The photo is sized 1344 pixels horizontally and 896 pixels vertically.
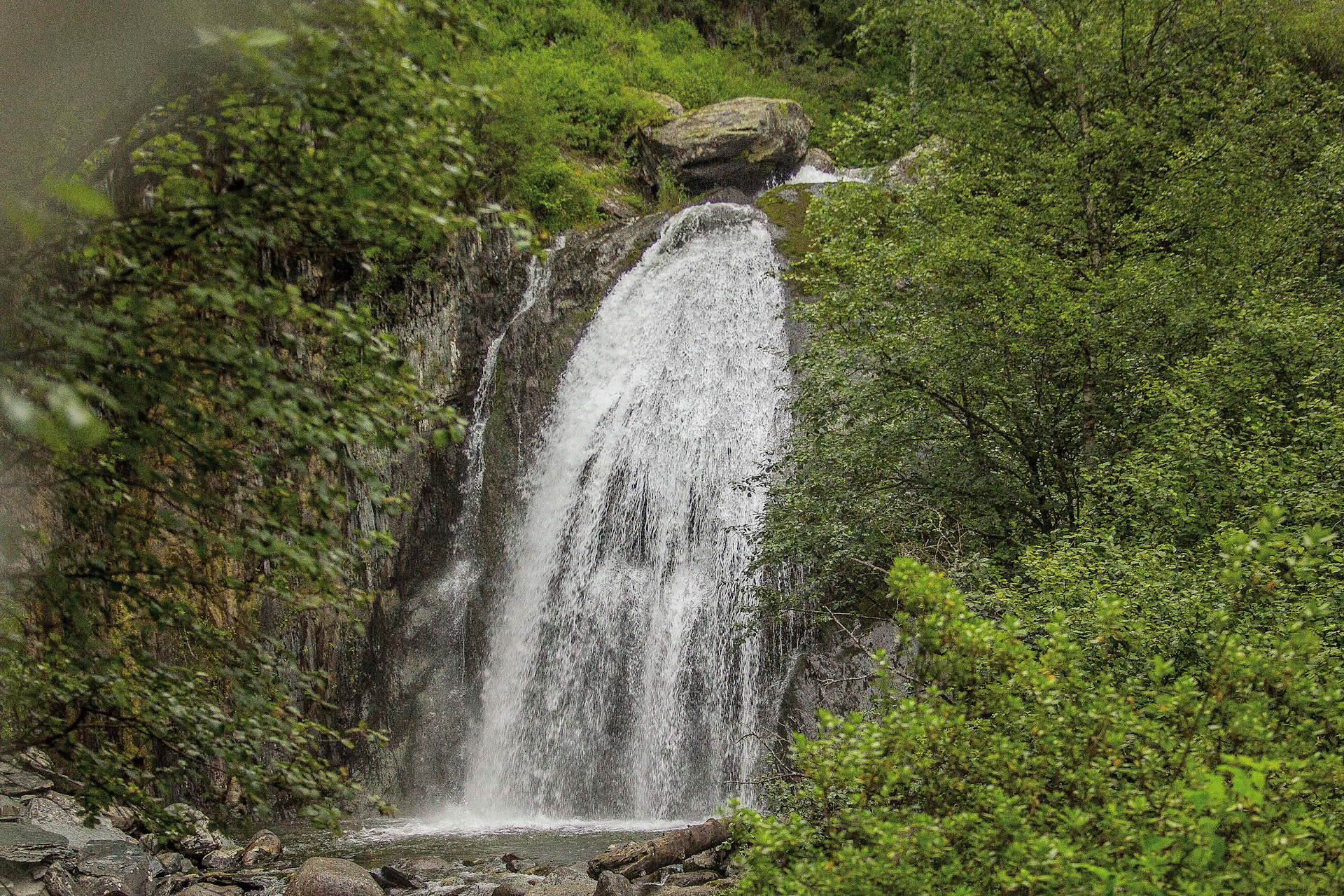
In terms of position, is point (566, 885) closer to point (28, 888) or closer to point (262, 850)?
point (262, 850)

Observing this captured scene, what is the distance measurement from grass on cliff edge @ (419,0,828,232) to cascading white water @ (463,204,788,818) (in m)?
3.63

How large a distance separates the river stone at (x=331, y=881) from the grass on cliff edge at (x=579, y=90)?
12.2 metres

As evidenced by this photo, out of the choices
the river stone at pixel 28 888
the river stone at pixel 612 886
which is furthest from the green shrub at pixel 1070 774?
the river stone at pixel 28 888

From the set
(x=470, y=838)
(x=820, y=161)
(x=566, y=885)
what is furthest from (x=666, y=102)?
(x=566, y=885)

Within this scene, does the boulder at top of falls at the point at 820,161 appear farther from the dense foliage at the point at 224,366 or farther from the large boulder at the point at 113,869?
the dense foliage at the point at 224,366

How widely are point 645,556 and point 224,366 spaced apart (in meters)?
12.2

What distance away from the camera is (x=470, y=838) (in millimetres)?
12828

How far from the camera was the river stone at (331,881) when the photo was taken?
8.91 metres

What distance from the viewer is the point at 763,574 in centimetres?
1391

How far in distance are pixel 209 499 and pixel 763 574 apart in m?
10.9

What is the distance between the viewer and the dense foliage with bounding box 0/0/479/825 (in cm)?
328

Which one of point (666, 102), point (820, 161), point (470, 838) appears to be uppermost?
point (666, 102)

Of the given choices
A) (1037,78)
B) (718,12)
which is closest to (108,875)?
(1037,78)

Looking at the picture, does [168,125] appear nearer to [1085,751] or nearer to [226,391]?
[226,391]
